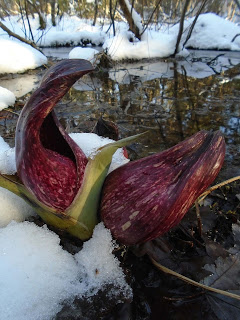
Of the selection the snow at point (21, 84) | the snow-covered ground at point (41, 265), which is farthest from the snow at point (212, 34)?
the snow-covered ground at point (41, 265)

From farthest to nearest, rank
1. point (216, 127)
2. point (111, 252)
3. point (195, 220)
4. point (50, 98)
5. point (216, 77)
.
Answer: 1. point (216, 77)
2. point (216, 127)
3. point (195, 220)
4. point (111, 252)
5. point (50, 98)

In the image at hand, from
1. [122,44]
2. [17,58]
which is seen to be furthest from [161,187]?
[122,44]

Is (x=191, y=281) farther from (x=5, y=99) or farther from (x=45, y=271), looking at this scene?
(x=5, y=99)

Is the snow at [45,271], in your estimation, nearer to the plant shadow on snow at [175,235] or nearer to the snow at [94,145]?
the plant shadow on snow at [175,235]

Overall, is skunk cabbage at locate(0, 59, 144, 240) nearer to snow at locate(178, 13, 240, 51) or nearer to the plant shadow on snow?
the plant shadow on snow

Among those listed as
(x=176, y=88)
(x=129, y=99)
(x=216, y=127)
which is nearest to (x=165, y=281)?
(x=216, y=127)

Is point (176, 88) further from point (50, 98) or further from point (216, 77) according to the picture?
point (50, 98)

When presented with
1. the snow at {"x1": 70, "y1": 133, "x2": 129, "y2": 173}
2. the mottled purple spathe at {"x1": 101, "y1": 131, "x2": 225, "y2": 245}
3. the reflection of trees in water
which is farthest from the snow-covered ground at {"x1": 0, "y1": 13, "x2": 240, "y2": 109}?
the mottled purple spathe at {"x1": 101, "y1": 131, "x2": 225, "y2": 245}
